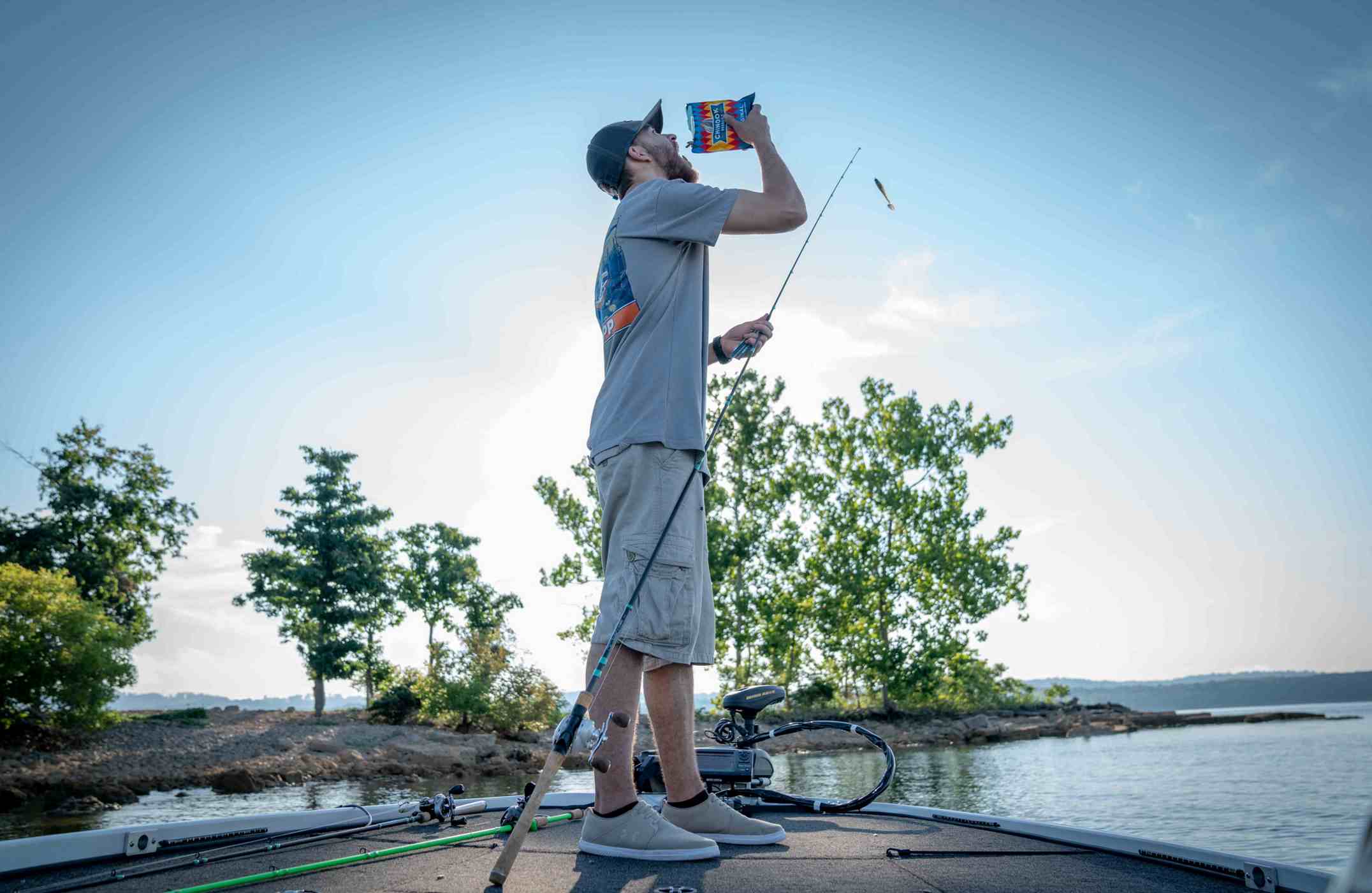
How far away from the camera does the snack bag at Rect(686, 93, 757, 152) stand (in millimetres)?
2926

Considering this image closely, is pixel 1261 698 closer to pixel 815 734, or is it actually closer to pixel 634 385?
pixel 815 734

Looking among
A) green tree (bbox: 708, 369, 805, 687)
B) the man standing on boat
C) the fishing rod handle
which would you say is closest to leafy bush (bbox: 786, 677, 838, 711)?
green tree (bbox: 708, 369, 805, 687)

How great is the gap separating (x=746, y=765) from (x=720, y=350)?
1.88 m

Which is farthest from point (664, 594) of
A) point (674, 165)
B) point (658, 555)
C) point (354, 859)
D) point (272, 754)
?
point (272, 754)

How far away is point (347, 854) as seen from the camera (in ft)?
8.55

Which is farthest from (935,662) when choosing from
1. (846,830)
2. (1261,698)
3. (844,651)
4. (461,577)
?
(1261,698)

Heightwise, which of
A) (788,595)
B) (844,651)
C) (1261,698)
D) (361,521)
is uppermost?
(361,521)

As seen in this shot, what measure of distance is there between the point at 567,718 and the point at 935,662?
31713 mm

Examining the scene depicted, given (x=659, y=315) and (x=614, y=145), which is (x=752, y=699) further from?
(x=614, y=145)

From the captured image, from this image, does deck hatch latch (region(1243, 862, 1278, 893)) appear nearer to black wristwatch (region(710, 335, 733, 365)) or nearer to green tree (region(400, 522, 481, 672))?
black wristwatch (region(710, 335, 733, 365))

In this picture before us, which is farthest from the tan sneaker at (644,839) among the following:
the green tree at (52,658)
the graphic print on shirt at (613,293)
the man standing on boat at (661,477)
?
the green tree at (52,658)

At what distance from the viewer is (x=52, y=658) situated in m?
18.4

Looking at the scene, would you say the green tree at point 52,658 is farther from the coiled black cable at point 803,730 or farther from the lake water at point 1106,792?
the coiled black cable at point 803,730

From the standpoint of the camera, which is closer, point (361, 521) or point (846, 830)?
point (846, 830)
